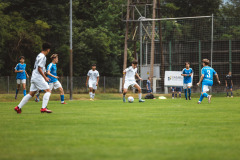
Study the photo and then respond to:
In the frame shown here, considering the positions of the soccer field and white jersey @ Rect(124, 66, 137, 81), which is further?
white jersey @ Rect(124, 66, 137, 81)

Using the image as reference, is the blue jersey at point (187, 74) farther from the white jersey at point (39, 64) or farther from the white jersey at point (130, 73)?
the white jersey at point (39, 64)

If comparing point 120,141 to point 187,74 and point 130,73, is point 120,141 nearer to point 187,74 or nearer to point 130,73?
point 130,73

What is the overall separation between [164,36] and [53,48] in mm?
14576

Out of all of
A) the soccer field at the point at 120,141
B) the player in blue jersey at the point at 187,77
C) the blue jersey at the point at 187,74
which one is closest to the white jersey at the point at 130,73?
the player in blue jersey at the point at 187,77

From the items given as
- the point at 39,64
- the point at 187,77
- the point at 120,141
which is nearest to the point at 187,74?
the point at 187,77

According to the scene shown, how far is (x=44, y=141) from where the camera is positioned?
670cm

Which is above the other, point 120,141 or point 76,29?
point 76,29

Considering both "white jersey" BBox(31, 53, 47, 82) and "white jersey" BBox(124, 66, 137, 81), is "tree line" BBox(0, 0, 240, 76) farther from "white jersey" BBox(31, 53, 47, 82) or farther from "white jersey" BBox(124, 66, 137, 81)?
"white jersey" BBox(31, 53, 47, 82)

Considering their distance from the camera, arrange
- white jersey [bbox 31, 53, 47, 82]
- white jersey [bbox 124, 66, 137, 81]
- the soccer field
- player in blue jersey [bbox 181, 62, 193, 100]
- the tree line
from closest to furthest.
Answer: the soccer field → white jersey [bbox 31, 53, 47, 82] → white jersey [bbox 124, 66, 137, 81] → player in blue jersey [bbox 181, 62, 193, 100] → the tree line

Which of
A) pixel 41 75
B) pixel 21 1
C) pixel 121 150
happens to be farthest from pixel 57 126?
pixel 21 1

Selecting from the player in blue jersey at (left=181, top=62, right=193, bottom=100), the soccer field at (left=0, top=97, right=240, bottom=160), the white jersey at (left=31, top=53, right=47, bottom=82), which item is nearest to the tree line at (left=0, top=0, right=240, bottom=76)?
the player in blue jersey at (left=181, top=62, right=193, bottom=100)

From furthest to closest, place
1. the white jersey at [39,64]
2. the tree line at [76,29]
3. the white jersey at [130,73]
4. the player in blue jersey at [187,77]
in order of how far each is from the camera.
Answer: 1. the tree line at [76,29]
2. the player in blue jersey at [187,77]
3. the white jersey at [130,73]
4. the white jersey at [39,64]

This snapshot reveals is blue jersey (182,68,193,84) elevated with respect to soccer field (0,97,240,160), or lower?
elevated

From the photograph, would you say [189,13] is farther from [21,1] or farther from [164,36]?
[21,1]
